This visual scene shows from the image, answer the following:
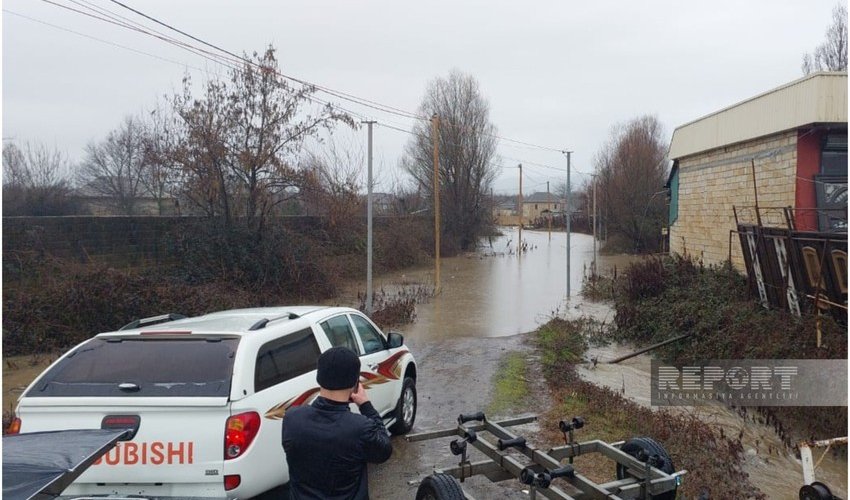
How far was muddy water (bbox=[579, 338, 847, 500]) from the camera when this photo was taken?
23.0 feet

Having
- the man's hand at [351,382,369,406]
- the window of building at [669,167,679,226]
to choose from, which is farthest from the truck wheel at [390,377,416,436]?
the window of building at [669,167,679,226]

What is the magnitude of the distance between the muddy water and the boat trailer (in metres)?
2.28

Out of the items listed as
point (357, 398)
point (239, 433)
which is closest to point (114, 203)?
point (239, 433)

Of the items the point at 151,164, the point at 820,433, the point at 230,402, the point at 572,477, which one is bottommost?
the point at 820,433

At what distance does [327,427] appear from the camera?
3408 mm

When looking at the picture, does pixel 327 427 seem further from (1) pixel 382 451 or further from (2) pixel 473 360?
(2) pixel 473 360

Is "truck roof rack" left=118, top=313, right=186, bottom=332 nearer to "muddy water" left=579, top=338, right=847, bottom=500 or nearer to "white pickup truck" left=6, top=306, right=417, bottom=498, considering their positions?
"white pickup truck" left=6, top=306, right=417, bottom=498

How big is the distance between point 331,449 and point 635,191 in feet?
153

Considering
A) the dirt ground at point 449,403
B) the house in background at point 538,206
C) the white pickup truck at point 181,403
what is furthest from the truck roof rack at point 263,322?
the house in background at point 538,206

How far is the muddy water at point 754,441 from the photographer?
700cm

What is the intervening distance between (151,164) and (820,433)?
17.8 meters

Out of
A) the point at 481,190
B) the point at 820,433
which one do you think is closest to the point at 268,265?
the point at 820,433

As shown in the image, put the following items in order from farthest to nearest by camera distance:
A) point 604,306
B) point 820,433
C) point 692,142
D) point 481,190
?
point 481,190
point 604,306
point 692,142
point 820,433

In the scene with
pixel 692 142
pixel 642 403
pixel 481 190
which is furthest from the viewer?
pixel 481 190
